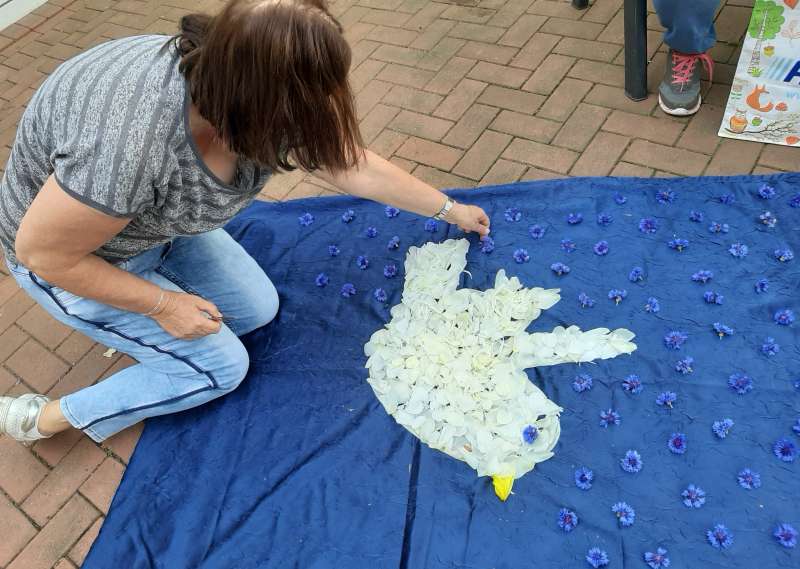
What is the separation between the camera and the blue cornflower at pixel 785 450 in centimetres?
169

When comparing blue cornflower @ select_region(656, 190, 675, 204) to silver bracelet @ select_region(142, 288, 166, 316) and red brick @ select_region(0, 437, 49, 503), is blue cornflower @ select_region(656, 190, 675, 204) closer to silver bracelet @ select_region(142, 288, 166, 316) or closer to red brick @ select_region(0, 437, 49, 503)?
silver bracelet @ select_region(142, 288, 166, 316)

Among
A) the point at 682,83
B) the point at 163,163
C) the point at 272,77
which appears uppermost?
the point at 272,77

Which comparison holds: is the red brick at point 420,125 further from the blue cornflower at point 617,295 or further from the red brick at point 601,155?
the blue cornflower at point 617,295

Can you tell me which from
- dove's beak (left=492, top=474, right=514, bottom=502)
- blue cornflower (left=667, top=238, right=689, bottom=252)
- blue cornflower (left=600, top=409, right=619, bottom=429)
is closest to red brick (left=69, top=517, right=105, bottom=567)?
dove's beak (left=492, top=474, right=514, bottom=502)

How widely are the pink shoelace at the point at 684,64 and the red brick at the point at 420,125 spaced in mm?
933

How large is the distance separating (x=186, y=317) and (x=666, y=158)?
185cm

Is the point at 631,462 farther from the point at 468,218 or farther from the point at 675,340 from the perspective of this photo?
the point at 468,218

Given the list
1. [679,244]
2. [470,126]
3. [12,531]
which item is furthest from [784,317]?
[12,531]

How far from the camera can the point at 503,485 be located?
1.77 meters

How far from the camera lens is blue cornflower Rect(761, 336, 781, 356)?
1877 millimetres

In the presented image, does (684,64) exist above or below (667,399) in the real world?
above

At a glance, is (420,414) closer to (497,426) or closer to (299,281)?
(497,426)

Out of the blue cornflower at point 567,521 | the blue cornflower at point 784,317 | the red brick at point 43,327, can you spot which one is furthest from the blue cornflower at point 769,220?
the red brick at point 43,327

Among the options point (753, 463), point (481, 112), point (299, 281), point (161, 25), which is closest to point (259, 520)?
point (299, 281)
